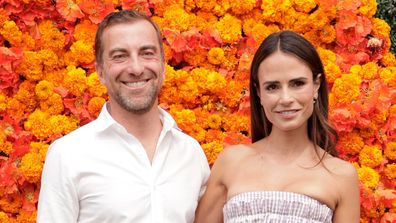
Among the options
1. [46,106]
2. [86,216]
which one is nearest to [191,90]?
[46,106]

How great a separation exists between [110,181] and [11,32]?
1236 millimetres

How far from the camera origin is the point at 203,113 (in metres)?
3.83

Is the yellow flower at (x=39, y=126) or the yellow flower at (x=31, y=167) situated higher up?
the yellow flower at (x=39, y=126)

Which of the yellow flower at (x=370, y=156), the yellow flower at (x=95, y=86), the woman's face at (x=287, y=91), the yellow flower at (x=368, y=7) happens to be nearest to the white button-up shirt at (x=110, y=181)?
the woman's face at (x=287, y=91)

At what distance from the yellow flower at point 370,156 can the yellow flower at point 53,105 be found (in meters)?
1.53

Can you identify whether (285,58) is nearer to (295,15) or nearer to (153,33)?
(153,33)

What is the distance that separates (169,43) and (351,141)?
1054 millimetres

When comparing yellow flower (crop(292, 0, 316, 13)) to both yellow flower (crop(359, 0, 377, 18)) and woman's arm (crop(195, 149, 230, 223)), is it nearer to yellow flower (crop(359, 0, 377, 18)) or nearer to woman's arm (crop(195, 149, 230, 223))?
yellow flower (crop(359, 0, 377, 18))

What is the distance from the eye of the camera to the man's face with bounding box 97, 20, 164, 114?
294 centimetres

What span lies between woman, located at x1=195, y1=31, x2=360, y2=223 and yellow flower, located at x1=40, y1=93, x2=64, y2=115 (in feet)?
3.07

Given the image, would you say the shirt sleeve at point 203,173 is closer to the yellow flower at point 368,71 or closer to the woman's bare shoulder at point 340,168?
the woman's bare shoulder at point 340,168

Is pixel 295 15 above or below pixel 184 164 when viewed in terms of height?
above

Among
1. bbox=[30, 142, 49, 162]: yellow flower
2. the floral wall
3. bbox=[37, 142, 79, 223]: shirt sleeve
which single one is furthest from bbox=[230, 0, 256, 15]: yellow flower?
bbox=[37, 142, 79, 223]: shirt sleeve

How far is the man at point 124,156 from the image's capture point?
2863 millimetres
